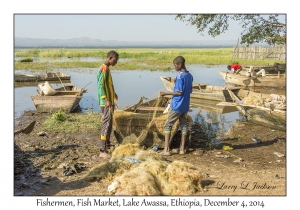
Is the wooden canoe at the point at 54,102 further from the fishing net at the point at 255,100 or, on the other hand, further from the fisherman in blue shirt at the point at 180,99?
the fishing net at the point at 255,100

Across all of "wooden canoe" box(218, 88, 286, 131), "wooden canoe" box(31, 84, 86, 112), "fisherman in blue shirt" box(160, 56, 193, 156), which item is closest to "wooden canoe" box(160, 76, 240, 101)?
"wooden canoe" box(218, 88, 286, 131)

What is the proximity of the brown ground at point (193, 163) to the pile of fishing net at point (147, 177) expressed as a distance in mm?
163

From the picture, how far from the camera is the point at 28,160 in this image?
5.87m

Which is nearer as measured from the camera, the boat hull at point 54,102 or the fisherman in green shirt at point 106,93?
the fisherman in green shirt at point 106,93

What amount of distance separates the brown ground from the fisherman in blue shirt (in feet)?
1.61

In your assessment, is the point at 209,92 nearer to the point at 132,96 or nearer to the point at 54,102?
the point at 132,96

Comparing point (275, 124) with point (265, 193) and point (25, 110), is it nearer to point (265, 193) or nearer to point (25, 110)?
point (265, 193)

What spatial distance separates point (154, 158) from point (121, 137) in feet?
5.19

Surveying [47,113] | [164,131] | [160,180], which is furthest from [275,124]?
[47,113]

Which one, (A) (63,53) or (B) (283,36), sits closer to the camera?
(B) (283,36)

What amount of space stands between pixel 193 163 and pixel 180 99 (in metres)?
1.18

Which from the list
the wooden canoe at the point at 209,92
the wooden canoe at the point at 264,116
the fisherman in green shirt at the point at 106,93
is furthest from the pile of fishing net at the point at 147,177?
the wooden canoe at the point at 209,92

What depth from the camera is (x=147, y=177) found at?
4199mm

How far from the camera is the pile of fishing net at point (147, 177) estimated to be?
13.3 feet
